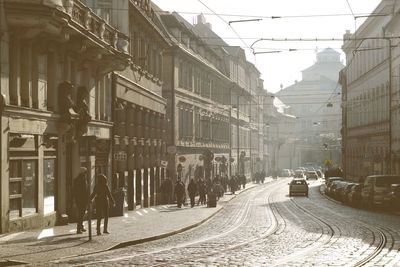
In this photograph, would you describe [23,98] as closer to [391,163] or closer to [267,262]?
[267,262]

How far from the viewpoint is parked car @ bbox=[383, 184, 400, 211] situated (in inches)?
1490

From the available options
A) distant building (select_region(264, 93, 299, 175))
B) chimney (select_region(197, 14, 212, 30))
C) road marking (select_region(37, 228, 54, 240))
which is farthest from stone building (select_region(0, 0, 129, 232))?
distant building (select_region(264, 93, 299, 175))

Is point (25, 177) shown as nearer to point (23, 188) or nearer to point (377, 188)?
point (23, 188)

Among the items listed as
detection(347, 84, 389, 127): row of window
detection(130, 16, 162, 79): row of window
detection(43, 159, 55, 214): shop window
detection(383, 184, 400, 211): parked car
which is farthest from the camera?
detection(347, 84, 389, 127): row of window

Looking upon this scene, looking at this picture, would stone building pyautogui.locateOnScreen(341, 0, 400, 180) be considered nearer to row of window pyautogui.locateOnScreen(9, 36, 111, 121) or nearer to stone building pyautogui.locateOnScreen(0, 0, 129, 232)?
stone building pyautogui.locateOnScreen(0, 0, 129, 232)

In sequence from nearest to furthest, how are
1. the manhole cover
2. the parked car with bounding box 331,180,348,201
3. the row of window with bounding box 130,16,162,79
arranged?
the manhole cover < the row of window with bounding box 130,16,162,79 < the parked car with bounding box 331,180,348,201

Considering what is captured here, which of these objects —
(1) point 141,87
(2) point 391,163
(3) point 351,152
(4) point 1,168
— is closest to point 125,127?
(1) point 141,87

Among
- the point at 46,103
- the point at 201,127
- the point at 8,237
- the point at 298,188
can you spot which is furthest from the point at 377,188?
the point at 201,127

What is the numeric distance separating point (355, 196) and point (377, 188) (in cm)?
568

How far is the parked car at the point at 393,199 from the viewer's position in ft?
124

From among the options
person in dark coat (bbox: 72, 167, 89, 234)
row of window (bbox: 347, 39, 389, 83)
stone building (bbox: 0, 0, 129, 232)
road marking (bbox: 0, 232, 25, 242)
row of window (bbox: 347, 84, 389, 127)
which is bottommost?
road marking (bbox: 0, 232, 25, 242)

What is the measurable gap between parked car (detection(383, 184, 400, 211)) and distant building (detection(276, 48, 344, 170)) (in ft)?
313

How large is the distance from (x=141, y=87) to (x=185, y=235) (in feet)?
57.8

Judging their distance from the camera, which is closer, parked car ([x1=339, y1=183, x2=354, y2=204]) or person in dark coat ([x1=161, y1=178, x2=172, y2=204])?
person in dark coat ([x1=161, y1=178, x2=172, y2=204])
